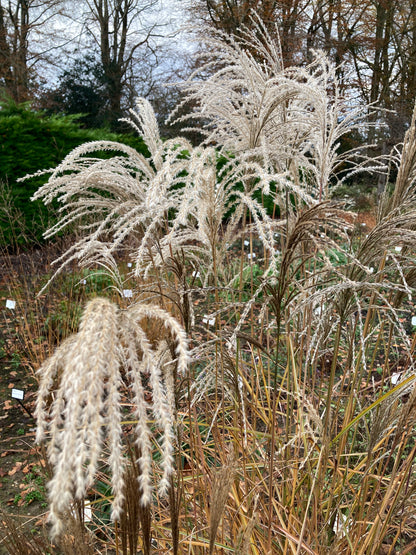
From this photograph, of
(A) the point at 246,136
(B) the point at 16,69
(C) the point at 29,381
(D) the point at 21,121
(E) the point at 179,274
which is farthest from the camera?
(B) the point at 16,69

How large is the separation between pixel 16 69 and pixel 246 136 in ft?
47.7

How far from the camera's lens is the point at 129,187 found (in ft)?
4.54

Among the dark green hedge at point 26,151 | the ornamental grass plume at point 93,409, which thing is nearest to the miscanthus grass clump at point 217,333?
the ornamental grass plume at point 93,409

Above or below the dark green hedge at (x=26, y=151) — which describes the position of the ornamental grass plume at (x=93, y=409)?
below

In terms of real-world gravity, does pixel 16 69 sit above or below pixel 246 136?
above

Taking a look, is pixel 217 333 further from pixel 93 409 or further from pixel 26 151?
pixel 26 151

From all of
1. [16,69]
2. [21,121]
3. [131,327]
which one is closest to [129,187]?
[131,327]

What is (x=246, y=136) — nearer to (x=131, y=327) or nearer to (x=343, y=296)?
(x=343, y=296)

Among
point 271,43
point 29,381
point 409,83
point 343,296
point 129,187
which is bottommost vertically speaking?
point 29,381

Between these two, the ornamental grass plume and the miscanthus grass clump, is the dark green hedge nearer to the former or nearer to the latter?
the miscanthus grass clump

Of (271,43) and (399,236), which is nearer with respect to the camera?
(399,236)

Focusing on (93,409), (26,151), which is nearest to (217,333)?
(93,409)

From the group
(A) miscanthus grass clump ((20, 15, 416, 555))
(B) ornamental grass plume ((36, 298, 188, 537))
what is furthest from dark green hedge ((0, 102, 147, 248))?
(B) ornamental grass plume ((36, 298, 188, 537))

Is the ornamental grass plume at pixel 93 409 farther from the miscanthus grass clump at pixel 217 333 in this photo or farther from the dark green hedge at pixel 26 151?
the dark green hedge at pixel 26 151
